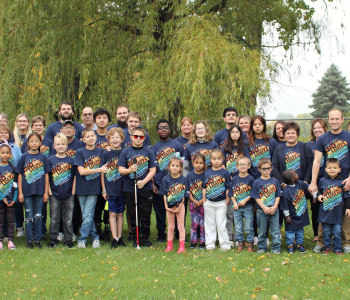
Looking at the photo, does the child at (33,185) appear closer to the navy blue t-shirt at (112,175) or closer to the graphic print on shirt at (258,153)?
the navy blue t-shirt at (112,175)

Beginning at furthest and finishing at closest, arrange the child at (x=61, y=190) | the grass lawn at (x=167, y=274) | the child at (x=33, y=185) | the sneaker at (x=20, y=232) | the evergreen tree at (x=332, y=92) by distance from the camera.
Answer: the evergreen tree at (x=332, y=92) → the sneaker at (x=20, y=232) → the child at (x=61, y=190) → the child at (x=33, y=185) → the grass lawn at (x=167, y=274)

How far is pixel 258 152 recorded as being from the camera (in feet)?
21.1

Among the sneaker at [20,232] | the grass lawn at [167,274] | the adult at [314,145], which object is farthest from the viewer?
the sneaker at [20,232]

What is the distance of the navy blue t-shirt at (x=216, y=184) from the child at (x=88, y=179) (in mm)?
1503

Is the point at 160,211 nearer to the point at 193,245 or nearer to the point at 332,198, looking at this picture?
the point at 193,245

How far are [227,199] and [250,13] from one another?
245 inches

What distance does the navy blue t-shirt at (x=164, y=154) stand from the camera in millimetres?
6684

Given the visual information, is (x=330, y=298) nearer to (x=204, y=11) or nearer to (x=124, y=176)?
(x=124, y=176)

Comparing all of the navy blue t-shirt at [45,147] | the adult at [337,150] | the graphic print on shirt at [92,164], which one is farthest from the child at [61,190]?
the adult at [337,150]

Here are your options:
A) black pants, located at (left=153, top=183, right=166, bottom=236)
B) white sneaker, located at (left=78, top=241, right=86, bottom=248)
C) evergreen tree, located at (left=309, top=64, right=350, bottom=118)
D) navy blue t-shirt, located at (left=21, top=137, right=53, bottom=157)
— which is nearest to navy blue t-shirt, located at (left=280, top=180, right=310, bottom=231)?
black pants, located at (left=153, top=183, right=166, bottom=236)

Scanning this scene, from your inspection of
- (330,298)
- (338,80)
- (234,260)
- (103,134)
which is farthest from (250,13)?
(338,80)

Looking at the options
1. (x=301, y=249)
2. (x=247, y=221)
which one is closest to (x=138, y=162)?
(x=247, y=221)

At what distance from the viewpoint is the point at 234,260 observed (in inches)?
212

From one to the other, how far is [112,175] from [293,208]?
2633 mm
